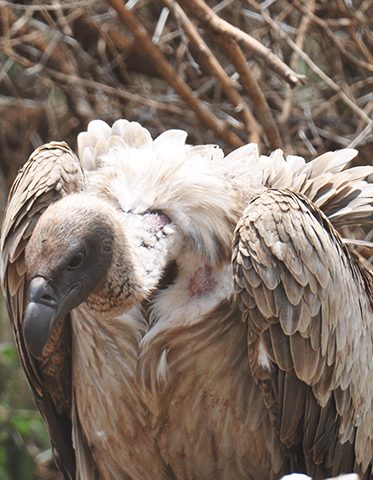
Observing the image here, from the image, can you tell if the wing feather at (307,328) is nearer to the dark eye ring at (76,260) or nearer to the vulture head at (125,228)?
the vulture head at (125,228)

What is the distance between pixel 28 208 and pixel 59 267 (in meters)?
0.68

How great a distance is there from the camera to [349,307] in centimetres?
432

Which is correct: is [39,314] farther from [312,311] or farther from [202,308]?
[312,311]

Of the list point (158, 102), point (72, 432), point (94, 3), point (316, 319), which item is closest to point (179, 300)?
point (316, 319)

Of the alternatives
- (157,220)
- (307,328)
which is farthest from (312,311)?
(157,220)

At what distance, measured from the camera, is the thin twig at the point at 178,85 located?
572 cm

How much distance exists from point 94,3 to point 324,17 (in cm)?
139

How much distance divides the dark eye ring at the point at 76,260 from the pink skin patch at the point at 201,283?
61cm

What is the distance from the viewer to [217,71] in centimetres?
571

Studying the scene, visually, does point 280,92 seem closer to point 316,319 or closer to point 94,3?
point 94,3

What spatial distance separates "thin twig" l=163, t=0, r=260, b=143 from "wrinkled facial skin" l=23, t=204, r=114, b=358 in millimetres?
2048

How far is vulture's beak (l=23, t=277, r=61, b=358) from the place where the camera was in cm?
357

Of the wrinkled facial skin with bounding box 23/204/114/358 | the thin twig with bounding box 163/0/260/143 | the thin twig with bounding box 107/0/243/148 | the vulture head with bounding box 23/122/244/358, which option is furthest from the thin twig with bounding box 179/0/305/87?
the wrinkled facial skin with bounding box 23/204/114/358

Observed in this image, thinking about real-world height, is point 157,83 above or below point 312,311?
above
